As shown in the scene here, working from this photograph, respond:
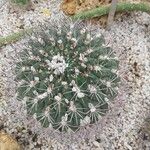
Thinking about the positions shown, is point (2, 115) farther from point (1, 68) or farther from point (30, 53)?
point (30, 53)

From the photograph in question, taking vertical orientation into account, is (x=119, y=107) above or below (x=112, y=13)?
below

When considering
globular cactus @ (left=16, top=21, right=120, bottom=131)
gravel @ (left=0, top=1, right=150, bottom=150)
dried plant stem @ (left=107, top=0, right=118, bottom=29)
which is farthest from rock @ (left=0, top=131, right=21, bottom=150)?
dried plant stem @ (left=107, top=0, right=118, bottom=29)

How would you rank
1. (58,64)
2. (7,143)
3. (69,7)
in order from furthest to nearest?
1. (69,7)
2. (7,143)
3. (58,64)

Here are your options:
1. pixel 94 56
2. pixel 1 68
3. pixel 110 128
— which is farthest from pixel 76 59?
pixel 1 68

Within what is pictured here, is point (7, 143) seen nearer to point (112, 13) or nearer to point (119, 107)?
point (119, 107)

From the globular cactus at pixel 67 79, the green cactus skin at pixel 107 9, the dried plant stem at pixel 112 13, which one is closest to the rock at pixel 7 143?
the globular cactus at pixel 67 79

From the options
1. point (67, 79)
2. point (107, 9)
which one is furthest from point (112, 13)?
point (67, 79)

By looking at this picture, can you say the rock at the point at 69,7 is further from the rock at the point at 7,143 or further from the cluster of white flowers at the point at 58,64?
the rock at the point at 7,143
